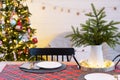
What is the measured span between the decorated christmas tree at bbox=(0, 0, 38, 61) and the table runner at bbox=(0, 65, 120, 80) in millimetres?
1687

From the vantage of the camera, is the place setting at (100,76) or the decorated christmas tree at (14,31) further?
the decorated christmas tree at (14,31)

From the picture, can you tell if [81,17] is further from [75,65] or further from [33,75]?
[33,75]

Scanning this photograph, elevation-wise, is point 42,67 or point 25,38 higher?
point 25,38

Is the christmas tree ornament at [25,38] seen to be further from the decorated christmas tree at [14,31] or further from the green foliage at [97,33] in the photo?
the green foliage at [97,33]

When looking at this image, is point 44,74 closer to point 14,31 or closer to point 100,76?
point 100,76

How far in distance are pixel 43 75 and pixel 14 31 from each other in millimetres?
1958

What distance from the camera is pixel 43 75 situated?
5.73ft

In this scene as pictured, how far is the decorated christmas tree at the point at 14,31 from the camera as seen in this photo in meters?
3.52

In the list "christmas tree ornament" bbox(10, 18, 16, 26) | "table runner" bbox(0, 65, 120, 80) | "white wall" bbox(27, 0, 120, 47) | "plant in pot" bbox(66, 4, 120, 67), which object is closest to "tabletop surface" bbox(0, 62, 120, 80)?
"table runner" bbox(0, 65, 120, 80)

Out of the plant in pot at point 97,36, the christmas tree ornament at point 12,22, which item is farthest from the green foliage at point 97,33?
the christmas tree ornament at point 12,22

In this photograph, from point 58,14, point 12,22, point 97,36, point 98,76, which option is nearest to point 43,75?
point 98,76

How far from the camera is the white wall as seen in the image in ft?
13.6

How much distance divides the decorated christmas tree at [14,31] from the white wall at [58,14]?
0.54 metres

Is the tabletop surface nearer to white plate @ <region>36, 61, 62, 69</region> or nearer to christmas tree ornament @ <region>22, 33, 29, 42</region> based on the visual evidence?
white plate @ <region>36, 61, 62, 69</region>
